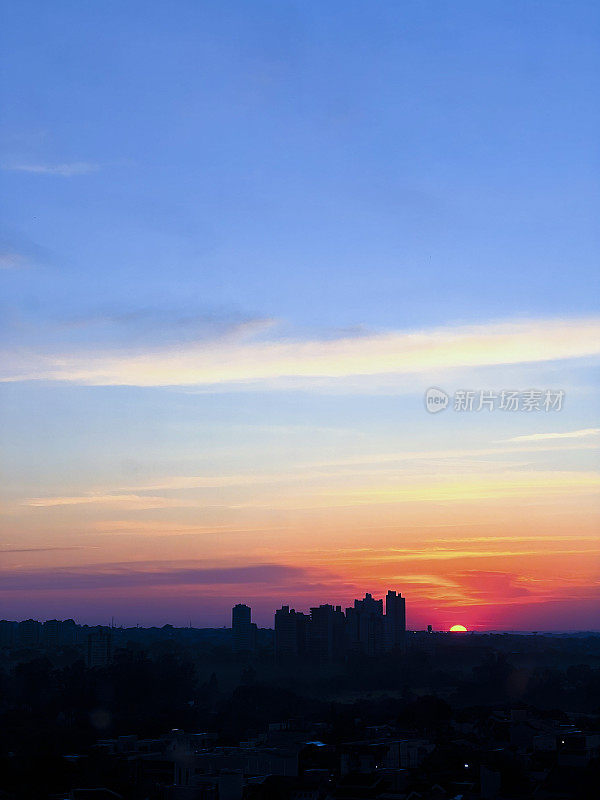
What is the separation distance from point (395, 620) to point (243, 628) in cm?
1306

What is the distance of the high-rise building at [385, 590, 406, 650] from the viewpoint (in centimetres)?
6562

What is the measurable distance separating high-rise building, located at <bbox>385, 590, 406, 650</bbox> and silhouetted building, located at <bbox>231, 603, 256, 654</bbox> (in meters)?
10.3

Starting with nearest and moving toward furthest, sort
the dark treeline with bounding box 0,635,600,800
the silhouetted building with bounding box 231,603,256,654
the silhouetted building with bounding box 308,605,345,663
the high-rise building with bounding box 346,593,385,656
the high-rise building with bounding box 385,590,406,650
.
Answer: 1. the dark treeline with bounding box 0,635,600,800
2. the silhouetted building with bounding box 308,605,345,663
3. the high-rise building with bounding box 346,593,385,656
4. the high-rise building with bounding box 385,590,406,650
5. the silhouetted building with bounding box 231,603,256,654

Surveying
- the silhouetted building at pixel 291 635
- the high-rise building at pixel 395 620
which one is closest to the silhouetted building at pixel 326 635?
the silhouetted building at pixel 291 635

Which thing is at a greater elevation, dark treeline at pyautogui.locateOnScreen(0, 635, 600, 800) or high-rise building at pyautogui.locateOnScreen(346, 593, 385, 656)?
high-rise building at pyautogui.locateOnScreen(346, 593, 385, 656)

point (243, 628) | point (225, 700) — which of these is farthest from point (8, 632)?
point (225, 700)

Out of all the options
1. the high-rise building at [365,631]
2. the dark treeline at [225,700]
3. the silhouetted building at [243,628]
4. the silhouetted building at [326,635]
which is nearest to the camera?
A: the dark treeline at [225,700]

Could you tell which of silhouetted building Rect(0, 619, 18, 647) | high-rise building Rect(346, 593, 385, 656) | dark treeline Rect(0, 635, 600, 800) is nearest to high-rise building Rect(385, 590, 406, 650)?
high-rise building Rect(346, 593, 385, 656)

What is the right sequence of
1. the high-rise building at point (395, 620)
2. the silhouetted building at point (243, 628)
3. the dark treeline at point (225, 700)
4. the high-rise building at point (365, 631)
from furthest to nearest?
the silhouetted building at point (243, 628), the high-rise building at point (395, 620), the high-rise building at point (365, 631), the dark treeline at point (225, 700)

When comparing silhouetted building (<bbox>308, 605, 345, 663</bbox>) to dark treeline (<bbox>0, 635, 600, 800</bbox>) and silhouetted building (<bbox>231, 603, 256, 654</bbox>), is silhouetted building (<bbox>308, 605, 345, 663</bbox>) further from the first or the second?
silhouetted building (<bbox>231, 603, 256, 654</bbox>)

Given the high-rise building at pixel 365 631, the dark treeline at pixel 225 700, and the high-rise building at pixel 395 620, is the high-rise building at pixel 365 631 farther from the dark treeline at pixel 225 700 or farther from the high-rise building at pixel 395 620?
the dark treeline at pixel 225 700

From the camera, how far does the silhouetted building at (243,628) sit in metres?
73.6

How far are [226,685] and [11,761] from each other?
31.0 meters

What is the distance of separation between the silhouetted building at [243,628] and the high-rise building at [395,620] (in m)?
10.3
